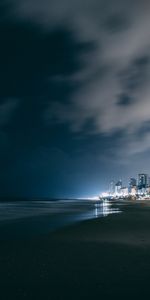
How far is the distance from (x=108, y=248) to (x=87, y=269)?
5.58m

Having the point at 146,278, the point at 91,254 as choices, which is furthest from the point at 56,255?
the point at 146,278

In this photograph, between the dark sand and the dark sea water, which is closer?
the dark sand

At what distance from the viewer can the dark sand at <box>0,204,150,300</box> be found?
991 cm

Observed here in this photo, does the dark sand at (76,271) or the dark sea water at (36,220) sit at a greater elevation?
the dark sand at (76,271)

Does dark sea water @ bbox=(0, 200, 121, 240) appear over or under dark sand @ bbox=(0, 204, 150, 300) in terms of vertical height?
under

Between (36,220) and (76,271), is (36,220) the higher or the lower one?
the lower one

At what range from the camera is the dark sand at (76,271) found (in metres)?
9.91

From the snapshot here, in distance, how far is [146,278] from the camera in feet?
37.4

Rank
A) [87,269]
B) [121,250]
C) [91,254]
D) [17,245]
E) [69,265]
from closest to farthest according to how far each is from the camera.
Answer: [87,269] → [69,265] → [91,254] → [121,250] → [17,245]

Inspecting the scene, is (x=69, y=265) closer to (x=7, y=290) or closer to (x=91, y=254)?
(x=91, y=254)

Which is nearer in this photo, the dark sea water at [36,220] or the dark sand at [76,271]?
the dark sand at [76,271]

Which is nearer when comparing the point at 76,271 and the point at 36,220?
the point at 76,271

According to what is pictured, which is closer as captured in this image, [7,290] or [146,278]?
[7,290]

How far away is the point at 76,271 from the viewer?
12.7 m
